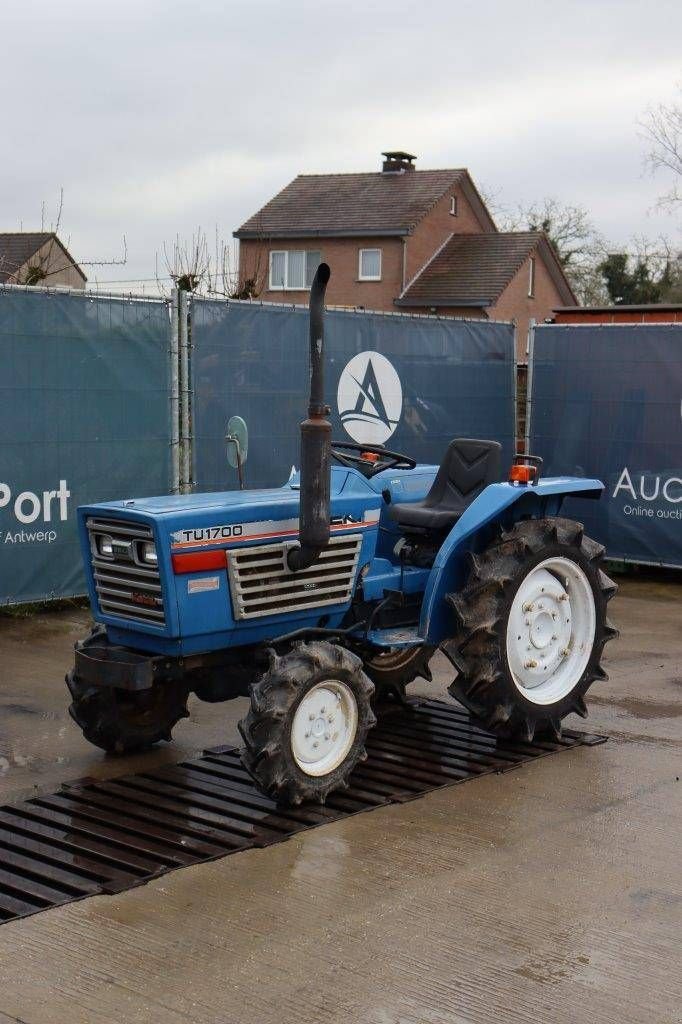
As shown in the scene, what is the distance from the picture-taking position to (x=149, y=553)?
17.7 feet

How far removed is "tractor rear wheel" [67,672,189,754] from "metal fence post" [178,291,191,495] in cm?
369

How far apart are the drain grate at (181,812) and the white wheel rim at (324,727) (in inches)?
7.5

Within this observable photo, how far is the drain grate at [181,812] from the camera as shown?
466cm

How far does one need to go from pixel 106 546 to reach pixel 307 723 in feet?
3.91

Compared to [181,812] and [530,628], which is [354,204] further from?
[181,812]

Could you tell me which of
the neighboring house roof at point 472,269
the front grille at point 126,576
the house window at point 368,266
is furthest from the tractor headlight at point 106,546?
the house window at point 368,266

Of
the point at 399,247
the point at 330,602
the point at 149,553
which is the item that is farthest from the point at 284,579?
the point at 399,247

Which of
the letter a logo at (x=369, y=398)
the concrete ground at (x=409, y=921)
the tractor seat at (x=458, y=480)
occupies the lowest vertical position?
the concrete ground at (x=409, y=921)

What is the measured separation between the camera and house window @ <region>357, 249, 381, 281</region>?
125ft

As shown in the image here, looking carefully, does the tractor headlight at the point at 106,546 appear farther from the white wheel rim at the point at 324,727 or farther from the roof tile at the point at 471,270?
the roof tile at the point at 471,270

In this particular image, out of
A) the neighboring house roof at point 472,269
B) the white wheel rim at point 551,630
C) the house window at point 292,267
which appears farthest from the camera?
the house window at point 292,267

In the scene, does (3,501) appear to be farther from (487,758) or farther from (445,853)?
(445,853)

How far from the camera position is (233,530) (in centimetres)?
548

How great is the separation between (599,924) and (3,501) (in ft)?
18.7
